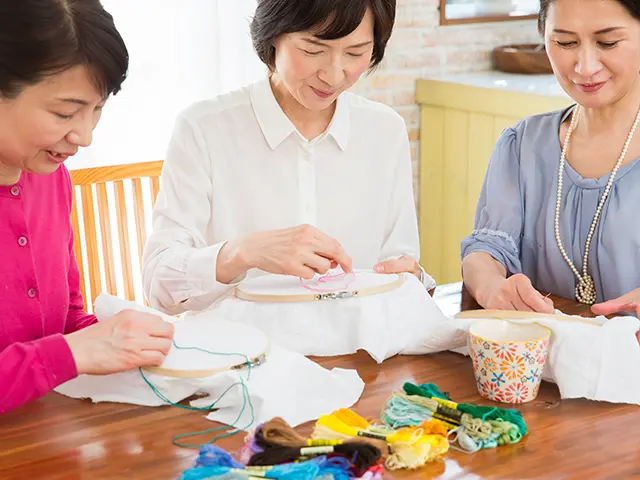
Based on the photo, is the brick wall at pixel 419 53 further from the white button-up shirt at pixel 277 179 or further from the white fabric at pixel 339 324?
the white fabric at pixel 339 324

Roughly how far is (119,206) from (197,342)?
1.05 m

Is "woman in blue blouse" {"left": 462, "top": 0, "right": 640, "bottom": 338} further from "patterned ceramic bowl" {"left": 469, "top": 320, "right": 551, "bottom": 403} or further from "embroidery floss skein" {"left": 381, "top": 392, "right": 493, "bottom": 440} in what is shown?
"embroidery floss skein" {"left": 381, "top": 392, "right": 493, "bottom": 440}

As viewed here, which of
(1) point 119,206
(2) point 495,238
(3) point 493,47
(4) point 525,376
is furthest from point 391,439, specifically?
(3) point 493,47

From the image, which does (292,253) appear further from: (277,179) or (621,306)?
(621,306)

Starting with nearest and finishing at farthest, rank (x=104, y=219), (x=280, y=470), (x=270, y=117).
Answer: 1. (x=280, y=470)
2. (x=270, y=117)
3. (x=104, y=219)

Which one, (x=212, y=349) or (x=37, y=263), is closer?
(x=212, y=349)

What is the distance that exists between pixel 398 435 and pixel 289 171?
971 millimetres

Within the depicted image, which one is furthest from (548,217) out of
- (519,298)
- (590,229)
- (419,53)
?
(419,53)

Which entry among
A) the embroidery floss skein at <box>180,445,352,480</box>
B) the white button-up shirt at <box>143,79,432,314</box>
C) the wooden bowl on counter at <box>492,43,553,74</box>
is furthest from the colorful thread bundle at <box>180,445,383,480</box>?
the wooden bowl on counter at <box>492,43,553,74</box>

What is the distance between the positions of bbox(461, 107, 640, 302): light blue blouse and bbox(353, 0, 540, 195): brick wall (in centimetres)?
161

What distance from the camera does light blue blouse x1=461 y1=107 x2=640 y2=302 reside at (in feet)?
6.35

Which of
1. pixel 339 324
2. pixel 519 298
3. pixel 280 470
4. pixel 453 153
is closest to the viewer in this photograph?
pixel 280 470

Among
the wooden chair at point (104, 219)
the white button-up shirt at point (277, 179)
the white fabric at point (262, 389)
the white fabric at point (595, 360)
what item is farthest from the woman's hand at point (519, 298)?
the wooden chair at point (104, 219)

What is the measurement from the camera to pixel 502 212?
205 centimetres
